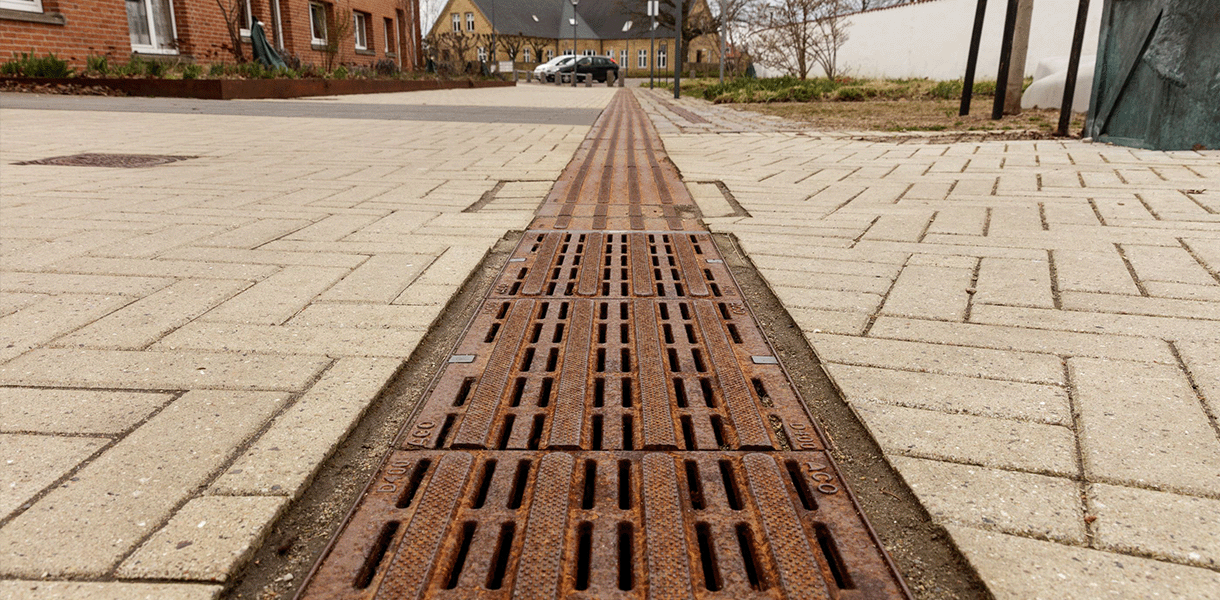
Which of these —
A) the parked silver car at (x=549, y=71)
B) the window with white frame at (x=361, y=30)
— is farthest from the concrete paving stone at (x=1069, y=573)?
the parked silver car at (x=549, y=71)

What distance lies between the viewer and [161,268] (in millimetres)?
2408

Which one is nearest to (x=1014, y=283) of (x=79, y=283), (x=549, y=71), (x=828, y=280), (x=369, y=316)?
(x=828, y=280)

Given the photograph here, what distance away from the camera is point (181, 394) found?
155cm

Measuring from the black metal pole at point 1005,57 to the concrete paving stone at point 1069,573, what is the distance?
7.81 metres

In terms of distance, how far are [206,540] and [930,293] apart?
1981 mm

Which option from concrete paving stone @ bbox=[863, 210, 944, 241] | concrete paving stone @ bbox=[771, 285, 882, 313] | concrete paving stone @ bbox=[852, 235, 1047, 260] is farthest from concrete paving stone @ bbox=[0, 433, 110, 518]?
concrete paving stone @ bbox=[863, 210, 944, 241]

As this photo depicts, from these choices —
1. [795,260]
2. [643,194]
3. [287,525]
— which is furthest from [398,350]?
[643,194]

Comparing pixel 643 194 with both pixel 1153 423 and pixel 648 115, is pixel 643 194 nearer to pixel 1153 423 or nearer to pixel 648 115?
pixel 1153 423

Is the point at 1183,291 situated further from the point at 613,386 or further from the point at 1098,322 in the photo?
the point at 613,386

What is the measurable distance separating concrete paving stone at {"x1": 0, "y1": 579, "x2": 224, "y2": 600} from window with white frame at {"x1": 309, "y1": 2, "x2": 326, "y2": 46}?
723 inches

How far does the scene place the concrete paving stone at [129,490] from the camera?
1056mm

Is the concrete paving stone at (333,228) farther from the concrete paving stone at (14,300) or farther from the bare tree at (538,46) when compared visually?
the bare tree at (538,46)

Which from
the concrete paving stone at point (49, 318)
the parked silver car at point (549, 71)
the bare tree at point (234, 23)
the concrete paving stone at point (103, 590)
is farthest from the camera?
the parked silver car at point (549, 71)

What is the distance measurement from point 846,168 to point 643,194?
1634 millimetres
